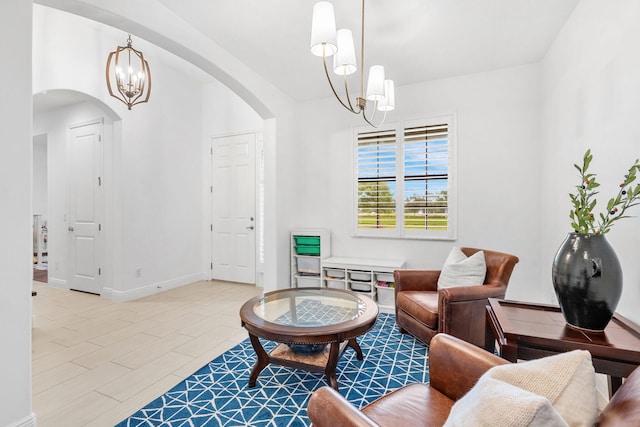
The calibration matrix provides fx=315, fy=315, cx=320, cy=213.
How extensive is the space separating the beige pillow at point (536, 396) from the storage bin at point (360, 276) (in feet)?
9.34

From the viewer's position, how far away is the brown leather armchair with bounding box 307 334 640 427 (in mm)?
1012

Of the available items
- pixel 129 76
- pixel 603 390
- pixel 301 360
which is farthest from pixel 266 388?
pixel 129 76

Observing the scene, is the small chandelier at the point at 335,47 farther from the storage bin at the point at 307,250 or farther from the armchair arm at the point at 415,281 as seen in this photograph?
the storage bin at the point at 307,250

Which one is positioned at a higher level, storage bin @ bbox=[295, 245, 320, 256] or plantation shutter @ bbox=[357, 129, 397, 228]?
plantation shutter @ bbox=[357, 129, 397, 228]

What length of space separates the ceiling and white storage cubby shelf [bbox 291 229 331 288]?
77.6 inches

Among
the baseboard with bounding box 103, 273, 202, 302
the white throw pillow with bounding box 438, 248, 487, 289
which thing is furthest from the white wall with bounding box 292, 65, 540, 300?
the baseboard with bounding box 103, 273, 202, 302

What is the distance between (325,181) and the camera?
171 inches

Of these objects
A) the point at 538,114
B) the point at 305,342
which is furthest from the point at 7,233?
the point at 538,114

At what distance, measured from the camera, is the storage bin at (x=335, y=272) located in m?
3.88

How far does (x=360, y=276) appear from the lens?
376 cm

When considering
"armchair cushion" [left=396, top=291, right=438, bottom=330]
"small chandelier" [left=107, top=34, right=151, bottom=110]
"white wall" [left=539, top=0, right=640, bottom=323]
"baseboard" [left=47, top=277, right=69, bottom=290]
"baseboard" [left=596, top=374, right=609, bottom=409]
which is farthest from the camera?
"baseboard" [left=47, top=277, right=69, bottom=290]

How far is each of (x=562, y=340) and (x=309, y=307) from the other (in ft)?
5.29

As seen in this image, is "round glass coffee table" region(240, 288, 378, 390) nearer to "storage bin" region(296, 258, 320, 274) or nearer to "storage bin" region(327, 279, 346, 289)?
"storage bin" region(327, 279, 346, 289)

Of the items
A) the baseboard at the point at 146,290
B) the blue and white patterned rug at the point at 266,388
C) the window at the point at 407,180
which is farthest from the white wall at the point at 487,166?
the baseboard at the point at 146,290
